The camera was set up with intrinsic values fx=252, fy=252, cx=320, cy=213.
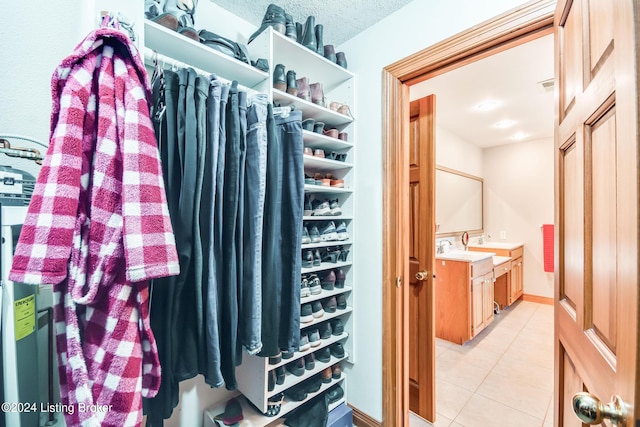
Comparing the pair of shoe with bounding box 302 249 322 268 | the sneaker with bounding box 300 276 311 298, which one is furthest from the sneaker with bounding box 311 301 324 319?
the pair of shoe with bounding box 302 249 322 268

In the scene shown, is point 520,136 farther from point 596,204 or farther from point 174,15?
point 174,15

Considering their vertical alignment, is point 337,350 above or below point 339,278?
below

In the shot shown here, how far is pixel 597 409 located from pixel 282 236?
3.07 ft

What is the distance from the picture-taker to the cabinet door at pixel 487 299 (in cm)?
274

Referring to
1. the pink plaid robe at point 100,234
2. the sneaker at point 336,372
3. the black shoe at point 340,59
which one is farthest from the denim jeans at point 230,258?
the black shoe at point 340,59

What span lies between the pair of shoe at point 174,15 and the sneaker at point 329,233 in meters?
1.06

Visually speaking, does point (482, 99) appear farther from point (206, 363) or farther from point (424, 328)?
point (206, 363)

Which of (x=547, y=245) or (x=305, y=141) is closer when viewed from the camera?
(x=305, y=141)

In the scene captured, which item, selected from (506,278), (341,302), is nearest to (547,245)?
(506,278)

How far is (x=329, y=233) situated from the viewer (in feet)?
4.78

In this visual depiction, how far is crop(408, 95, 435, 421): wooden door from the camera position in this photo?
1611 mm

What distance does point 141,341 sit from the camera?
1.99 feet

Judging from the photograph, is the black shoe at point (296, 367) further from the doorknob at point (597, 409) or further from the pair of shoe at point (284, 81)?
the pair of shoe at point (284, 81)

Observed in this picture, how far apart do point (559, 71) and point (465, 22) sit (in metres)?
0.52
